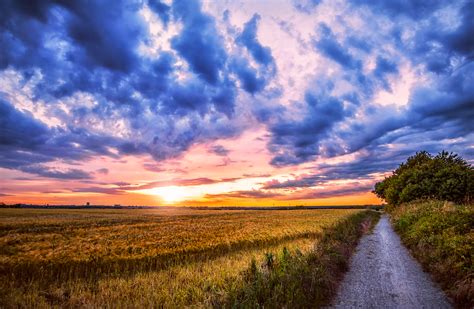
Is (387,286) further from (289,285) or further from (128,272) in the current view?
(128,272)

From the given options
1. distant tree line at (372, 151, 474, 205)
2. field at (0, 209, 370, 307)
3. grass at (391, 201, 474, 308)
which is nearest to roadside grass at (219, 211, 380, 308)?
field at (0, 209, 370, 307)

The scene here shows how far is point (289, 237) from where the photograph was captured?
24234 millimetres

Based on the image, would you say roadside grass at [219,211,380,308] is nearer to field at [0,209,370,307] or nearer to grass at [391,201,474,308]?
field at [0,209,370,307]

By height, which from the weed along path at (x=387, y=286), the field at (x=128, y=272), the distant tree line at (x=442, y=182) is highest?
the distant tree line at (x=442, y=182)

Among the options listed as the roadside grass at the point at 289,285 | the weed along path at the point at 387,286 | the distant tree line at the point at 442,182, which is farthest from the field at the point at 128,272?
the distant tree line at the point at 442,182

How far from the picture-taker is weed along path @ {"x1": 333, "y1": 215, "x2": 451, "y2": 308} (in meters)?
8.64

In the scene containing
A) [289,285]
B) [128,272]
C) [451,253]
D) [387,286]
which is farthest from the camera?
[128,272]

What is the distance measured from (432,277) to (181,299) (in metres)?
9.75

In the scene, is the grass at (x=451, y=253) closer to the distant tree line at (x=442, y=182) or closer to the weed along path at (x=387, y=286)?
the weed along path at (x=387, y=286)

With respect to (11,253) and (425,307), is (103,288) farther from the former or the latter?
(11,253)

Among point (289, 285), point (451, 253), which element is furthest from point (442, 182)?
point (289, 285)

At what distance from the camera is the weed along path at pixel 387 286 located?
8641 mm

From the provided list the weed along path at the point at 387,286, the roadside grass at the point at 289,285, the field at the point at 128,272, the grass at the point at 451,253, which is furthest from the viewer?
the grass at the point at 451,253

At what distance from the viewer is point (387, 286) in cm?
1027
